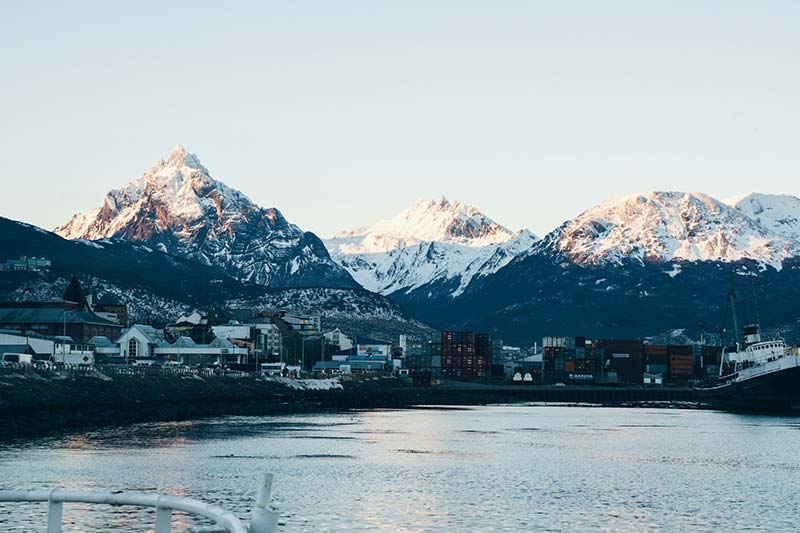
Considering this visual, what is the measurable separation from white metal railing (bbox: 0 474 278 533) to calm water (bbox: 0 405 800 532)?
23.0 m

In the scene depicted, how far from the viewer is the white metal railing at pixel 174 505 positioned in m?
17.8

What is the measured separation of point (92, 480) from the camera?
62.1 metres

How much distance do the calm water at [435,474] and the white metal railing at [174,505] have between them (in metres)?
23.0

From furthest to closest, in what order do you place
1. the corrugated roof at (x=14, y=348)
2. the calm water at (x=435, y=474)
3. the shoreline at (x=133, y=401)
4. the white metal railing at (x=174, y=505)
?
the corrugated roof at (x=14, y=348), the shoreline at (x=133, y=401), the calm water at (x=435, y=474), the white metal railing at (x=174, y=505)

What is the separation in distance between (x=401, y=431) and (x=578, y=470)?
41.8m

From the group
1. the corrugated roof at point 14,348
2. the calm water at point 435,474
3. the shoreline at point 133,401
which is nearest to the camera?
the calm water at point 435,474

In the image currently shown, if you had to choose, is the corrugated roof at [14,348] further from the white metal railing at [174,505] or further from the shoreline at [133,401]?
the white metal railing at [174,505]

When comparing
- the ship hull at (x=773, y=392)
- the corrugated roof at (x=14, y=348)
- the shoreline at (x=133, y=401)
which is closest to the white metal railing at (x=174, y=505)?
the shoreline at (x=133, y=401)

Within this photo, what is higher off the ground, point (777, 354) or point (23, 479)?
point (777, 354)

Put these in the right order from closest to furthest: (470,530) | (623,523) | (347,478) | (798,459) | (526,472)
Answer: (470,530) < (623,523) < (347,478) < (526,472) < (798,459)

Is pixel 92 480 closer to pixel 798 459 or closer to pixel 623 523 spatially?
pixel 623 523

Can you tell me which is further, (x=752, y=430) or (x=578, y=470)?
(x=752, y=430)

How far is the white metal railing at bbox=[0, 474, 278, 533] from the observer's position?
17797 mm

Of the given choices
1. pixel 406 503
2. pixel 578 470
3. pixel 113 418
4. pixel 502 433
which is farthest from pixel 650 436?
pixel 406 503
